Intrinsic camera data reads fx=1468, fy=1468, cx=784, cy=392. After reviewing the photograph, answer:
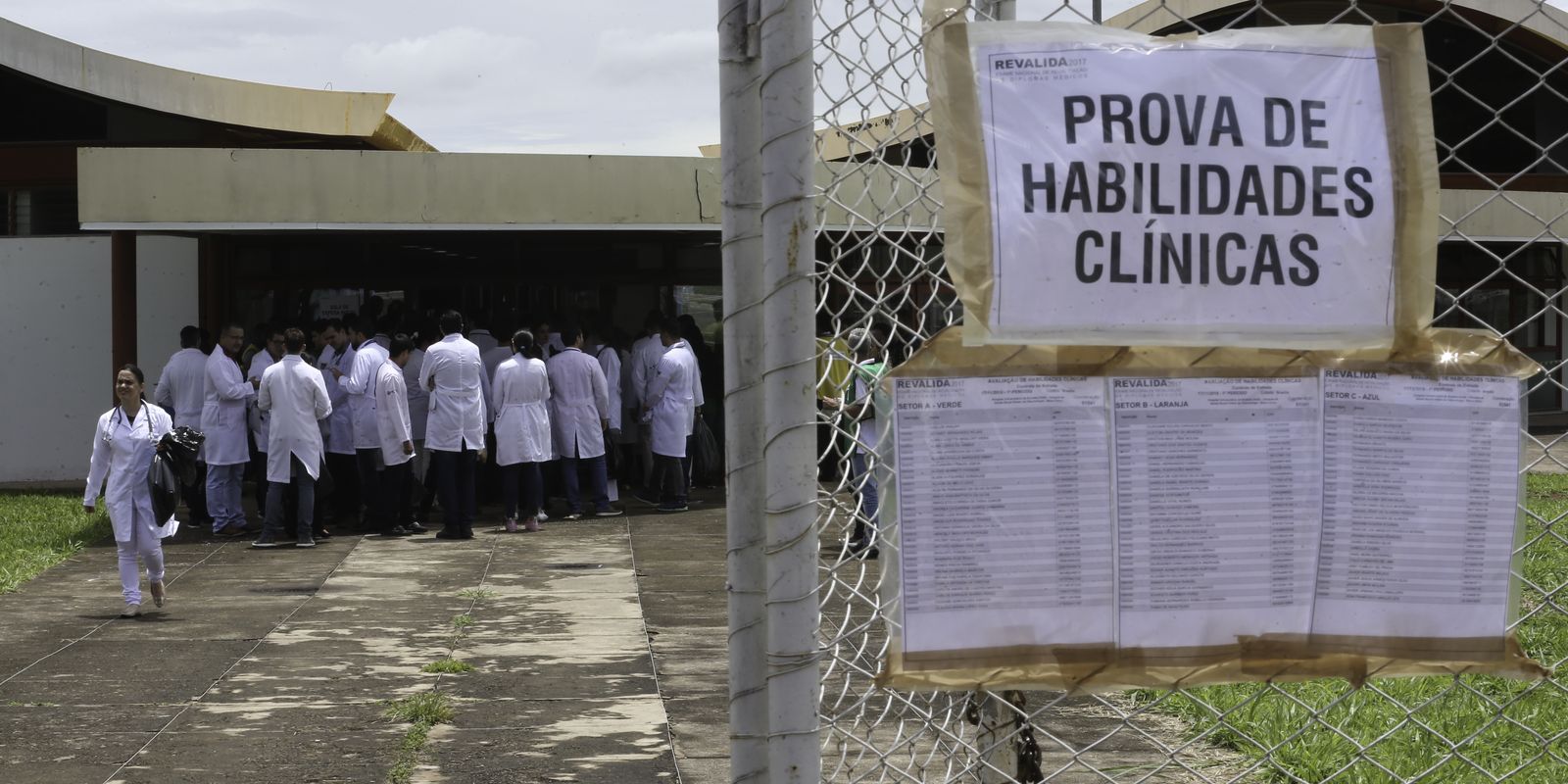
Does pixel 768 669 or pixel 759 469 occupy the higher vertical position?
pixel 759 469

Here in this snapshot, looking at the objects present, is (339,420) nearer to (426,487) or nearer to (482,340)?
(426,487)

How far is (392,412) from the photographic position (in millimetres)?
11852

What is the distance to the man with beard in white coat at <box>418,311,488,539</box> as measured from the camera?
12109 millimetres

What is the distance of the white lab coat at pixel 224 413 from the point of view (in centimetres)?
1234

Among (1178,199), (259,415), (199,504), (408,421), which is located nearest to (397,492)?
(408,421)

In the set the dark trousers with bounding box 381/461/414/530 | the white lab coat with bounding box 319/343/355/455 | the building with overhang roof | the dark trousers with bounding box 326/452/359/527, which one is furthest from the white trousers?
the building with overhang roof

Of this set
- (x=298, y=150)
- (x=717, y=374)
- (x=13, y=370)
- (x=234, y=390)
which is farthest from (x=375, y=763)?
(x=13, y=370)

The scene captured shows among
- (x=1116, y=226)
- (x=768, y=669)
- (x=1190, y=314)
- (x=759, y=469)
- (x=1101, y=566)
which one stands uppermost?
(x=1116, y=226)

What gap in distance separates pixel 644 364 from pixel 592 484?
134 cm

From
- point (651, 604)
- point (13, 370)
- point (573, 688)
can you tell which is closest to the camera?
point (573, 688)

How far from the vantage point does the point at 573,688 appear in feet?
22.2

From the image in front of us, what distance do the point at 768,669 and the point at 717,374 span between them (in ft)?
49.1

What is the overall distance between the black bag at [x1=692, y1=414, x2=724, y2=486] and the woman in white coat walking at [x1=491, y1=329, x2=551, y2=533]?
8.19 feet

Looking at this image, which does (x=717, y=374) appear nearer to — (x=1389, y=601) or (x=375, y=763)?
(x=375, y=763)
